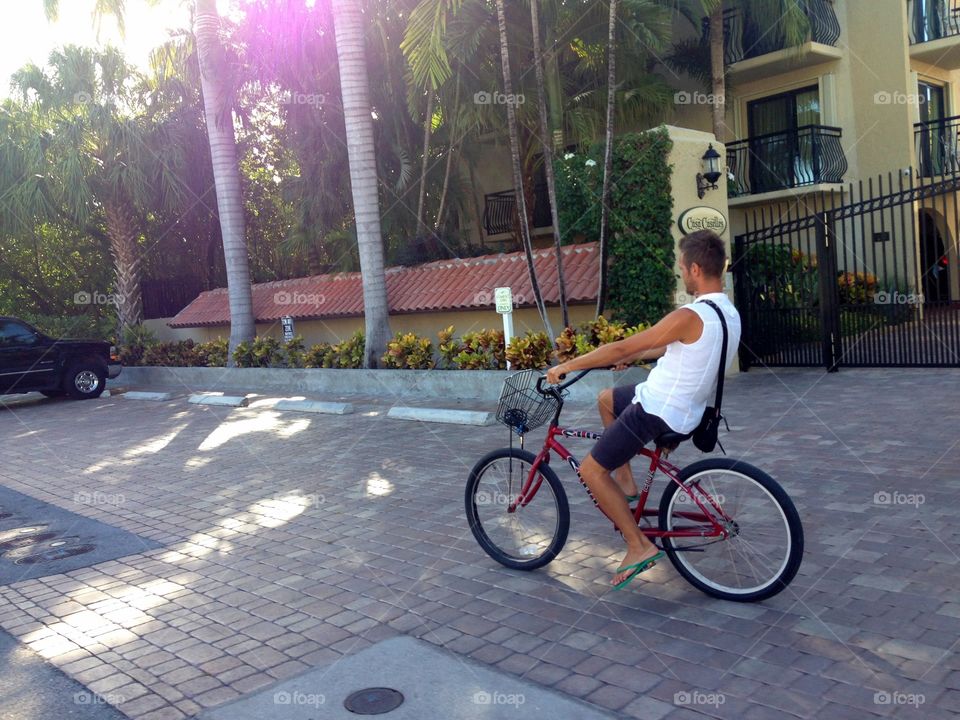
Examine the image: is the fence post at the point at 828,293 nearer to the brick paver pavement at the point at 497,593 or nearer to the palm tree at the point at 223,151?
the brick paver pavement at the point at 497,593

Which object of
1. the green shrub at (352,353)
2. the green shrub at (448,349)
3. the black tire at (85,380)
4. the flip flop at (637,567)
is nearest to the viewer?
the flip flop at (637,567)

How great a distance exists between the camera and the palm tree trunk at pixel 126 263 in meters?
21.1

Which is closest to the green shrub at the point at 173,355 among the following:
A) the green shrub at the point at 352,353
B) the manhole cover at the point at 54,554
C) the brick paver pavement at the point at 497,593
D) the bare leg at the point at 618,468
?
the green shrub at the point at 352,353

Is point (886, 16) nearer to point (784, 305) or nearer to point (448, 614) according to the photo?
point (784, 305)

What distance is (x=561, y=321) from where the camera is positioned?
13.0 m

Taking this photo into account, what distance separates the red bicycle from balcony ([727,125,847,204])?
15250mm

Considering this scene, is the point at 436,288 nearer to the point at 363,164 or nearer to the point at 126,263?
the point at 363,164

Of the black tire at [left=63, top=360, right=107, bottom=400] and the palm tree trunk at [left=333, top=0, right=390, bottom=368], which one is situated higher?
the palm tree trunk at [left=333, top=0, right=390, bottom=368]

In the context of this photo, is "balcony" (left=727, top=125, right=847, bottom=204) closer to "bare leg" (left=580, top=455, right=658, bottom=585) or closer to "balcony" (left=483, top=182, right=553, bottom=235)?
"balcony" (left=483, top=182, right=553, bottom=235)

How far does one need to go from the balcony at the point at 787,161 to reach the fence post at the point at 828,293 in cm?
689

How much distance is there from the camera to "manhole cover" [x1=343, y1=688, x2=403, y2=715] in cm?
354

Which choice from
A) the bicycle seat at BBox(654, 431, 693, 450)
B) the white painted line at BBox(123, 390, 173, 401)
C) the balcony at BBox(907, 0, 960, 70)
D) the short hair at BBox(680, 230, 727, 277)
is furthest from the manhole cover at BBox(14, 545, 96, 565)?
the balcony at BBox(907, 0, 960, 70)

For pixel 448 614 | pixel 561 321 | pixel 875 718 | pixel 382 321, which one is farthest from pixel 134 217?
pixel 875 718

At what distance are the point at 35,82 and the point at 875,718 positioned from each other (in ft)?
73.0
